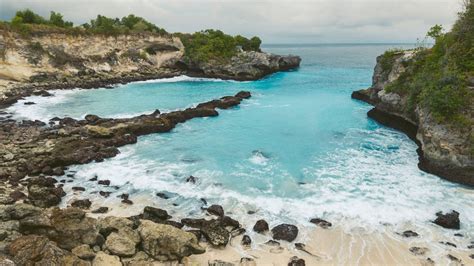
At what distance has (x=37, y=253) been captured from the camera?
1096cm

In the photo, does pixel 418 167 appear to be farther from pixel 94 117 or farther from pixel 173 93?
pixel 173 93

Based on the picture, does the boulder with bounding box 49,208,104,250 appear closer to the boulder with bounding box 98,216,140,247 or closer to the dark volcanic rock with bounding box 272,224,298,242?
the boulder with bounding box 98,216,140,247

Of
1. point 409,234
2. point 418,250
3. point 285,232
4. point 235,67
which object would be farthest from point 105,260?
point 235,67

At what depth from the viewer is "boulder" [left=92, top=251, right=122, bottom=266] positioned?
38.9ft

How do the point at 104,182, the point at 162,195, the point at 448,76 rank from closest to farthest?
the point at 162,195 < the point at 104,182 < the point at 448,76

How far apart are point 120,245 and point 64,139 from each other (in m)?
16.4

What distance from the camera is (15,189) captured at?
18469 millimetres

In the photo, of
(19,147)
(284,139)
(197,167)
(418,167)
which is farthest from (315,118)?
(19,147)

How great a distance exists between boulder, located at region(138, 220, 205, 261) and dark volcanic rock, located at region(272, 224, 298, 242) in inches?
129

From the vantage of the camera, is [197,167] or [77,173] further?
[197,167]

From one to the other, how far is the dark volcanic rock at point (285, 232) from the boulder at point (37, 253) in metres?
7.50

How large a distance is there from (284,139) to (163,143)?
10058mm

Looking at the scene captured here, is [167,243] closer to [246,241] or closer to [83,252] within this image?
[83,252]

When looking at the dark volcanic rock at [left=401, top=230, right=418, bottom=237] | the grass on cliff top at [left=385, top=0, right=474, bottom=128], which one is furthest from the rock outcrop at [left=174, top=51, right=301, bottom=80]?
the dark volcanic rock at [left=401, top=230, right=418, bottom=237]
